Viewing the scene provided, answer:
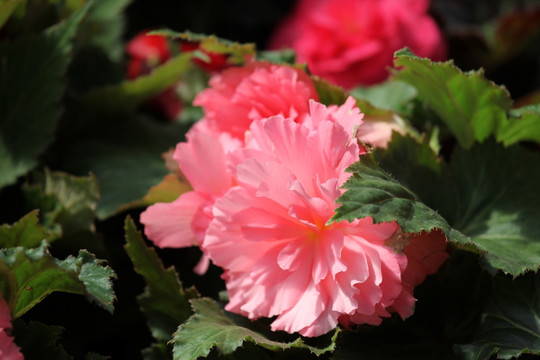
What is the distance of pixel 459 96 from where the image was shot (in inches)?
22.2

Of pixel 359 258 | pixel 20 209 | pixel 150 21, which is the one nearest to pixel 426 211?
pixel 359 258

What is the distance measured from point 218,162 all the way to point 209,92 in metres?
0.08

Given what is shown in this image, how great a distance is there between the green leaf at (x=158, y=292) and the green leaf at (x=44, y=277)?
90mm

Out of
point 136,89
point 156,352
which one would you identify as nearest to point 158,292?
point 156,352

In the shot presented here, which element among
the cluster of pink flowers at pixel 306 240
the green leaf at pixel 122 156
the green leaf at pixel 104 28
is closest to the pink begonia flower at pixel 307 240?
the cluster of pink flowers at pixel 306 240

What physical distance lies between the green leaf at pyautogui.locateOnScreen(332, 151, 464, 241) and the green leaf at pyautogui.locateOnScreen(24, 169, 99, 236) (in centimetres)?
28

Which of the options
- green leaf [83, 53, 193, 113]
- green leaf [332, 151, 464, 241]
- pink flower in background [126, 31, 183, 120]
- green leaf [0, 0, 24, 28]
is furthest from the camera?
pink flower in background [126, 31, 183, 120]

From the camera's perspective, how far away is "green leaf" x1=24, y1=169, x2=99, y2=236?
61 cm

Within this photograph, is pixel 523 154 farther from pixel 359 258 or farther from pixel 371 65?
pixel 371 65

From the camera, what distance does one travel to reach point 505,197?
0.56m

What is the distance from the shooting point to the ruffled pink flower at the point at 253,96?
0.54 meters

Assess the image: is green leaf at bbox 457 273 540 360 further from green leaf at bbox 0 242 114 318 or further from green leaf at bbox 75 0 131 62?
green leaf at bbox 75 0 131 62

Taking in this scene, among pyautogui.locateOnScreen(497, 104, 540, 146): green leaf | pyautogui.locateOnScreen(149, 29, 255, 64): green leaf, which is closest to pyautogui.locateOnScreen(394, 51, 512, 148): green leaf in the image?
pyautogui.locateOnScreen(497, 104, 540, 146): green leaf

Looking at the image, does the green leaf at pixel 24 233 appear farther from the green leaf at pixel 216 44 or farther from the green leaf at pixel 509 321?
the green leaf at pixel 509 321
